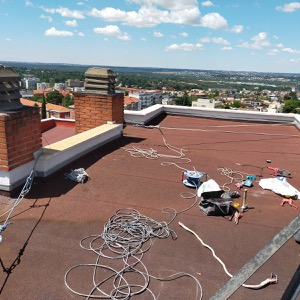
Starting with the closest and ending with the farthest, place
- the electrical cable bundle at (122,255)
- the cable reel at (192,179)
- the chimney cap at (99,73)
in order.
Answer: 1. the electrical cable bundle at (122,255)
2. the cable reel at (192,179)
3. the chimney cap at (99,73)

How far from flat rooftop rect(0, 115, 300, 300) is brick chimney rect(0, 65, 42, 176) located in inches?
16.2

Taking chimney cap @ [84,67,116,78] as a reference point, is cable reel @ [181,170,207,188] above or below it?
below

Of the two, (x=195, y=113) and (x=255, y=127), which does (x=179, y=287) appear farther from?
(x=195, y=113)

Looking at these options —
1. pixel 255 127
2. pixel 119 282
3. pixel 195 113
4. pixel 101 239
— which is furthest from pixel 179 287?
pixel 195 113

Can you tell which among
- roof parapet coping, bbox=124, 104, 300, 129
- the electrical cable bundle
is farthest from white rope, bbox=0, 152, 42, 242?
roof parapet coping, bbox=124, 104, 300, 129

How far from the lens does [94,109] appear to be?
6.27 m

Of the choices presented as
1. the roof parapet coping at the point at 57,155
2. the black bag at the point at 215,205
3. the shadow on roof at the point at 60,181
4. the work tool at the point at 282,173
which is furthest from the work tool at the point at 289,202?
the roof parapet coping at the point at 57,155

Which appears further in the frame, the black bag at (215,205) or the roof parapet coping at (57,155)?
the roof parapet coping at (57,155)

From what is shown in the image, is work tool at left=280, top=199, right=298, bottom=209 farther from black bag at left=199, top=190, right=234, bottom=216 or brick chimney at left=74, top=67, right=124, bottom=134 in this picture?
brick chimney at left=74, top=67, right=124, bottom=134

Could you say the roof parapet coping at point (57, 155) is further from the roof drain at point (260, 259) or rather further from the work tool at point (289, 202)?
the roof drain at point (260, 259)

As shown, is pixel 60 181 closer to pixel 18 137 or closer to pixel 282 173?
pixel 18 137

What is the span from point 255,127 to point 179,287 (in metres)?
6.85

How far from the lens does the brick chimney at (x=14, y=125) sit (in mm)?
3279

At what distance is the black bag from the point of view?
3.31 meters
